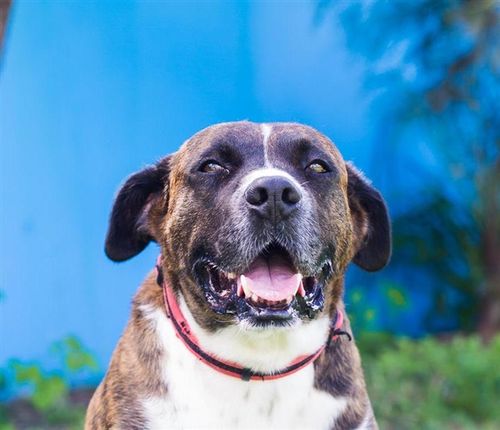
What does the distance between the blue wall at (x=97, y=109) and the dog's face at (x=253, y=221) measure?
237 cm

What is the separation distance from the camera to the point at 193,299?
3191 mm

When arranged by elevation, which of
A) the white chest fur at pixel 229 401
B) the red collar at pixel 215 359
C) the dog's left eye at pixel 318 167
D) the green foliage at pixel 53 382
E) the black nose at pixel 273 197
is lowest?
the white chest fur at pixel 229 401

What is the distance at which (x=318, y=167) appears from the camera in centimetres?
328

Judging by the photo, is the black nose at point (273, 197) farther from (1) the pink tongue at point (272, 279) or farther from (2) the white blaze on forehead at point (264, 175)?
(1) the pink tongue at point (272, 279)

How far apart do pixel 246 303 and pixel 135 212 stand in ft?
2.56

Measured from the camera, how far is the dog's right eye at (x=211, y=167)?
3.19m

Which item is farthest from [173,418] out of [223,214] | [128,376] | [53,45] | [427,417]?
[53,45]

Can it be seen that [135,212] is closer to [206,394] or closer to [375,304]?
[206,394]

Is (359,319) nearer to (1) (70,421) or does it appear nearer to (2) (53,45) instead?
(1) (70,421)

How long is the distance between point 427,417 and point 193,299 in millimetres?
2608

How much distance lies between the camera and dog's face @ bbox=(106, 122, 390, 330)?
9.62ft

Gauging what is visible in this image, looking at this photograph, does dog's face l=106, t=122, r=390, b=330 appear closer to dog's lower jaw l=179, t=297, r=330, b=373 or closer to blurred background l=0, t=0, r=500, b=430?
dog's lower jaw l=179, t=297, r=330, b=373

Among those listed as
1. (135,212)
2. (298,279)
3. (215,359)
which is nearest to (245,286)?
(298,279)

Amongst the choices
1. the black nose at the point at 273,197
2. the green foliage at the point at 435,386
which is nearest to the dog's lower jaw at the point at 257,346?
the black nose at the point at 273,197
